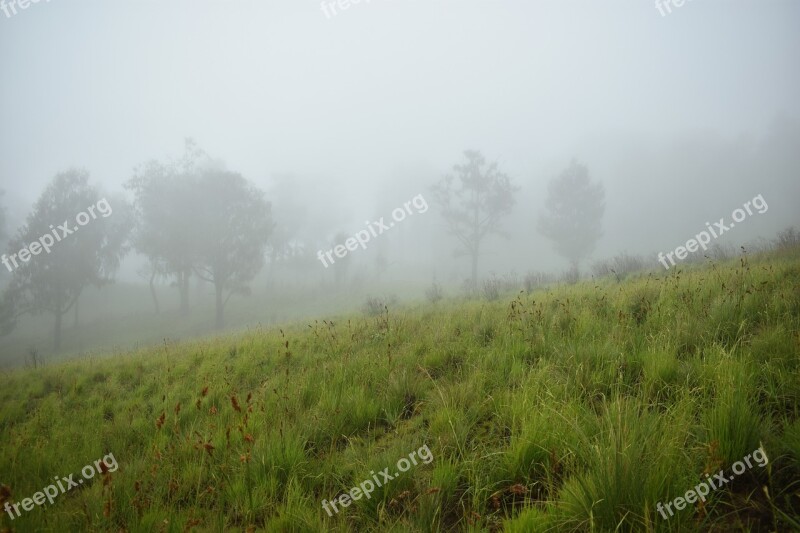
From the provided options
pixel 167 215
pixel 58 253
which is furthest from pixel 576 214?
pixel 58 253

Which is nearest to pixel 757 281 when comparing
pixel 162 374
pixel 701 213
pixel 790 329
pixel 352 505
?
pixel 790 329

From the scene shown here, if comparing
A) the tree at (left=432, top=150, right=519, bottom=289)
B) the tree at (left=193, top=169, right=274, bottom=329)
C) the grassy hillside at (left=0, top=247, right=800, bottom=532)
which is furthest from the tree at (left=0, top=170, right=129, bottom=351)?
the tree at (left=432, top=150, right=519, bottom=289)

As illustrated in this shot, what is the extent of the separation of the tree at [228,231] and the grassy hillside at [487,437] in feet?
72.9

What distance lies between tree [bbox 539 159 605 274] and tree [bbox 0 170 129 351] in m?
38.3

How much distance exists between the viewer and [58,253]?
81.0ft

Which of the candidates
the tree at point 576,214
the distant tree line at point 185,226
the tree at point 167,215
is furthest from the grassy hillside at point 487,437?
the tree at point 576,214

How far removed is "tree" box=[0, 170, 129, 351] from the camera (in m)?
Result: 23.6

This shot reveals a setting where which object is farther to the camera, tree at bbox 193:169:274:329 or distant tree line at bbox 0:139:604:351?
tree at bbox 193:169:274:329

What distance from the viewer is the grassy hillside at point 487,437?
1780 mm

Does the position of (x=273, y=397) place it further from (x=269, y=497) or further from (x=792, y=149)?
(x=792, y=149)

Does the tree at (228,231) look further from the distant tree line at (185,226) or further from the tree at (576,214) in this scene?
the tree at (576,214)

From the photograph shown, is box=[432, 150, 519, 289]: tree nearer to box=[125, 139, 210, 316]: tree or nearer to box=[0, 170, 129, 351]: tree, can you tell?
box=[125, 139, 210, 316]: tree

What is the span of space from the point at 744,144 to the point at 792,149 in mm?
6714

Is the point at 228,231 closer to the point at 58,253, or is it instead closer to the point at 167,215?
the point at 167,215
